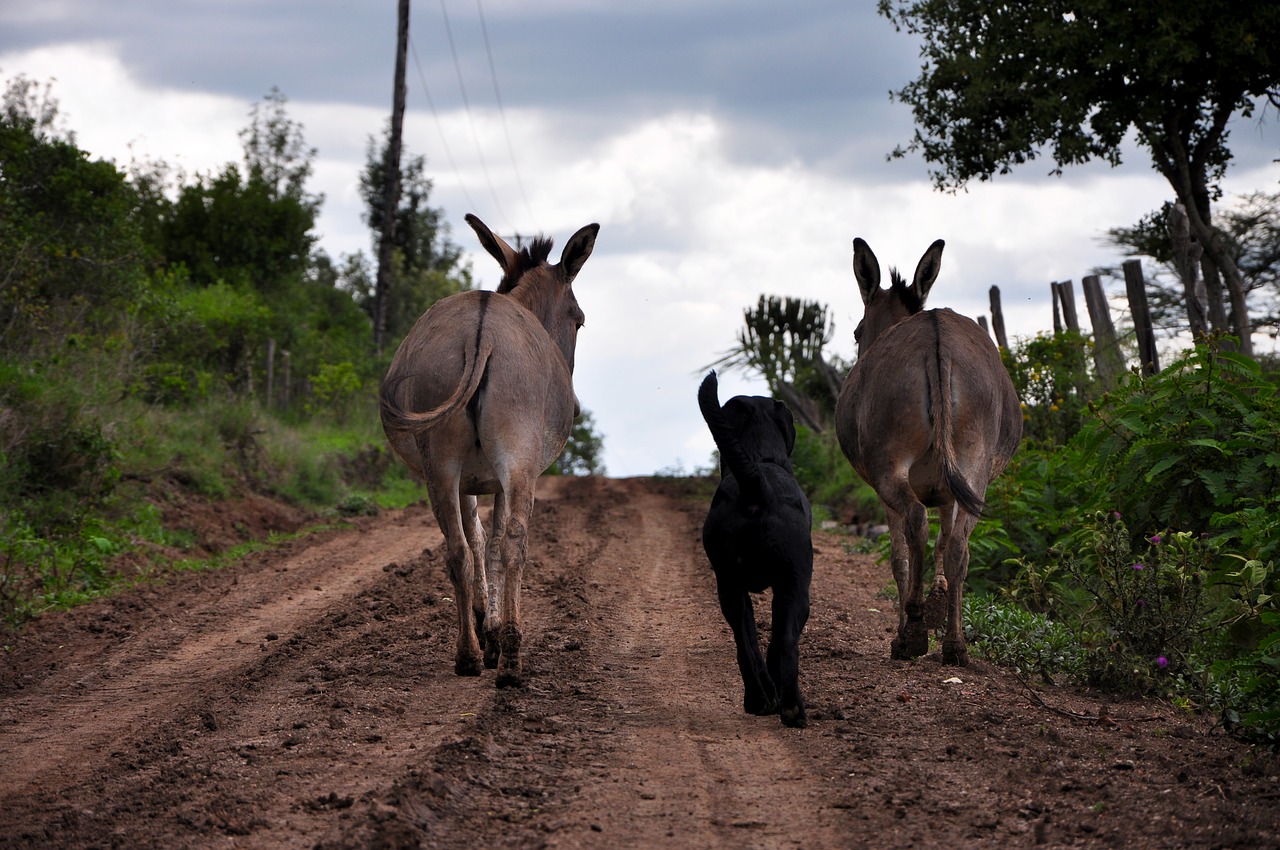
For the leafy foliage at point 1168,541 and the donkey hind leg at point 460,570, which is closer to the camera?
the leafy foliage at point 1168,541

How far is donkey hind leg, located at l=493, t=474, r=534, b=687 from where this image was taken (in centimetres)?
659

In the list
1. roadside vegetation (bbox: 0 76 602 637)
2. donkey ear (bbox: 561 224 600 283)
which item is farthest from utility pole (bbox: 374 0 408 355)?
donkey ear (bbox: 561 224 600 283)

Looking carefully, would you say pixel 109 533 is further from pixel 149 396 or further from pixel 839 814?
pixel 839 814

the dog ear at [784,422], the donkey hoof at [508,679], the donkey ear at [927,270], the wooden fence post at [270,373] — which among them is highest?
the wooden fence post at [270,373]

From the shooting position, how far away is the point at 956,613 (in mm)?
7258

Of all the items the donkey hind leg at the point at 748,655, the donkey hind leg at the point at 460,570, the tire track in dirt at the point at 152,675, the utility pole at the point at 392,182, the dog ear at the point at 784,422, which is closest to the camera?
the tire track in dirt at the point at 152,675

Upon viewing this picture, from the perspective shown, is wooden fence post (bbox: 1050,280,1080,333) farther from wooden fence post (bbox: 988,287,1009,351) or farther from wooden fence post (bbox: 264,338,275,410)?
wooden fence post (bbox: 264,338,275,410)

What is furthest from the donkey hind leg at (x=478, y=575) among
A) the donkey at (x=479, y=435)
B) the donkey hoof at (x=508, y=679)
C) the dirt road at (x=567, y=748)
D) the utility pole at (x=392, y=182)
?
the utility pole at (x=392, y=182)

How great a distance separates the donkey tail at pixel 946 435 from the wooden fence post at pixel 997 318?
983 cm

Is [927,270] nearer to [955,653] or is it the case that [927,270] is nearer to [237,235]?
[955,653]

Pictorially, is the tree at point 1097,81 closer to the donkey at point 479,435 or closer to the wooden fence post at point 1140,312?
the wooden fence post at point 1140,312

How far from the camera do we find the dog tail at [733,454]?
5.72 metres

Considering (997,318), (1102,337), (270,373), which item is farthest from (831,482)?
(270,373)

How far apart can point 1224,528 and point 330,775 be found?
5.72 m
